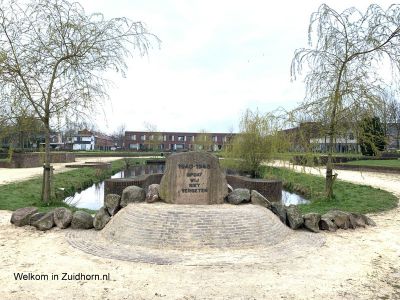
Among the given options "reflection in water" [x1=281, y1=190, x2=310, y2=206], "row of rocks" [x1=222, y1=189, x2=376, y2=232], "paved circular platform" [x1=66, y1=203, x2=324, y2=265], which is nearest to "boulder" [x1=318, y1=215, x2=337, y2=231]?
"row of rocks" [x1=222, y1=189, x2=376, y2=232]

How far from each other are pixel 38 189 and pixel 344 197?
13.0 metres

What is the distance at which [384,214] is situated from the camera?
1134 centimetres

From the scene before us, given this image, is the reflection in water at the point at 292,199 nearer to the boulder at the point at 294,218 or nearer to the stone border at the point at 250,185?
the stone border at the point at 250,185

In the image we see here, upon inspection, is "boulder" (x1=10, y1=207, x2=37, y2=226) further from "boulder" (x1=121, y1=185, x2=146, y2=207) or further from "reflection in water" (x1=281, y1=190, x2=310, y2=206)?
"reflection in water" (x1=281, y1=190, x2=310, y2=206)

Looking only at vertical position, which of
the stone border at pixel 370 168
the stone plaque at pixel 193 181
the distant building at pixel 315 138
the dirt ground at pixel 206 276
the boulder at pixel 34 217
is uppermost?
the distant building at pixel 315 138

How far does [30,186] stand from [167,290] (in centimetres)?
1372

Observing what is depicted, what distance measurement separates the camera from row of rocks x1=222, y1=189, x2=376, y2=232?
8.82 meters

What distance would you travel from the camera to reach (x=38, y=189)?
16359 millimetres

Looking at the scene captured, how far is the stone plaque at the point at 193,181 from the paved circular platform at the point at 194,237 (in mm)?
462

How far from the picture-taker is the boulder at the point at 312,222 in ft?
28.6

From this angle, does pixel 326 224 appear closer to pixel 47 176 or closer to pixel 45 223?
pixel 45 223

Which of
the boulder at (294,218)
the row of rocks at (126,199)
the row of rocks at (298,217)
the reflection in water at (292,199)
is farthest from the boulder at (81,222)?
the reflection in water at (292,199)

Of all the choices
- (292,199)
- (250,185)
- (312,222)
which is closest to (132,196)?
(312,222)

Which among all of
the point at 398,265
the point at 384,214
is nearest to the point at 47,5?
the point at 398,265
